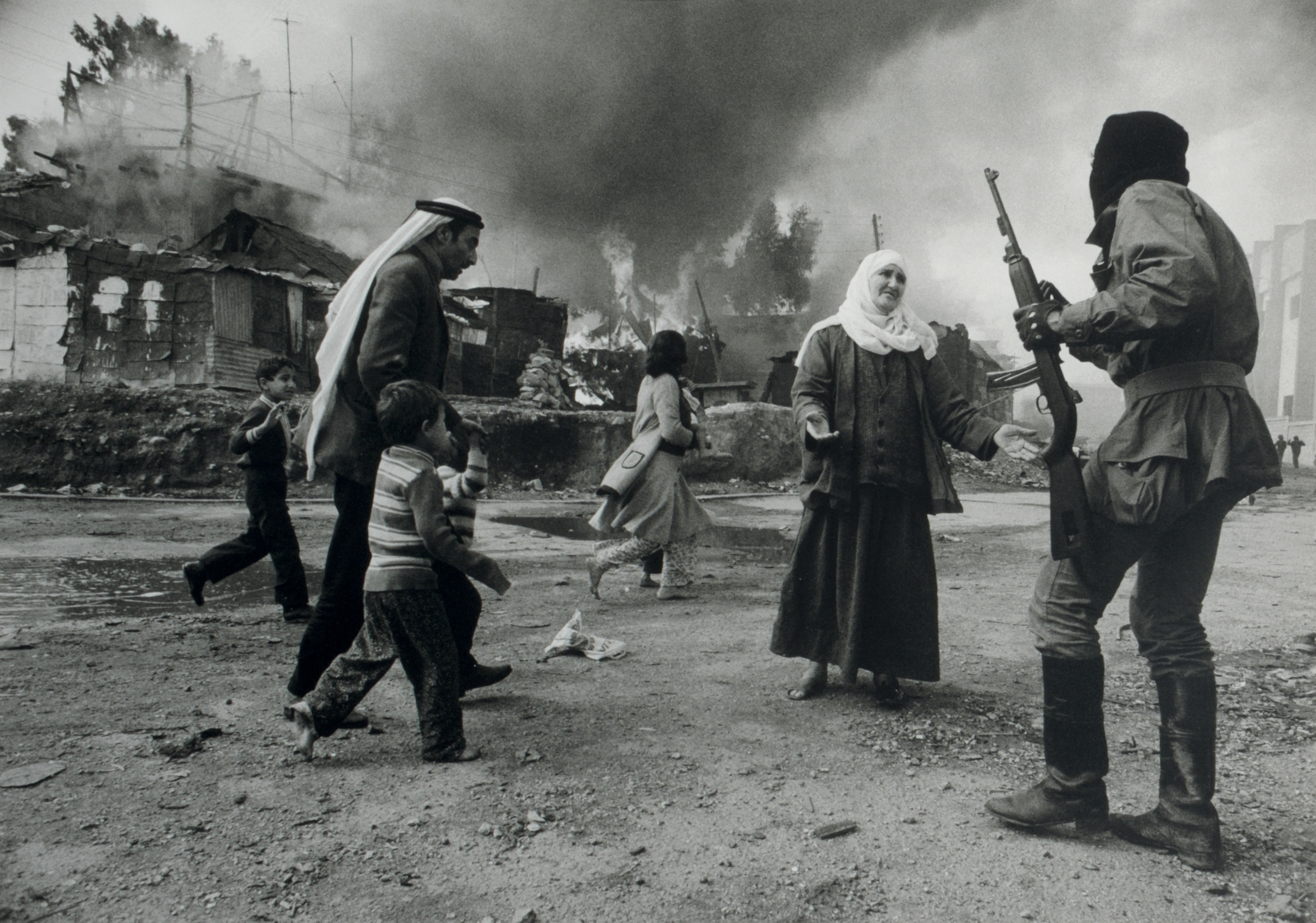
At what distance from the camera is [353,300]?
115 inches

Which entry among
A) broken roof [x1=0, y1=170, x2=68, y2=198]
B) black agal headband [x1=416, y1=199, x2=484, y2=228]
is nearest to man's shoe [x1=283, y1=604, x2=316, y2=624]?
black agal headband [x1=416, y1=199, x2=484, y2=228]

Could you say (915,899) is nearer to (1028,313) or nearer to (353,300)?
(1028,313)

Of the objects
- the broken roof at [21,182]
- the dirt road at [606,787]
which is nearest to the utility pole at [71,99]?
the broken roof at [21,182]

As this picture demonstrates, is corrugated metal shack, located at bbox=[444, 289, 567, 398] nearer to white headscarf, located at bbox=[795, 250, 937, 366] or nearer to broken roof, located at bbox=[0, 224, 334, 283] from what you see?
broken roof, located at bbox=[0, 224, 334, 283]

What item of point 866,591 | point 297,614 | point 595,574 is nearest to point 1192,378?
point 866,591

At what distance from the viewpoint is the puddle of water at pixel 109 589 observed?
453 cm

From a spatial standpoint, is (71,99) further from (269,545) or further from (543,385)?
(269,545)

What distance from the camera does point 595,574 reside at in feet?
17.2

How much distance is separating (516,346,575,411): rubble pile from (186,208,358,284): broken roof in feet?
18.7

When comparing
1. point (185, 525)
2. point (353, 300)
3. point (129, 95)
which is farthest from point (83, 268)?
point (129, 95)

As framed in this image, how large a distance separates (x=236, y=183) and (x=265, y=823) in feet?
129

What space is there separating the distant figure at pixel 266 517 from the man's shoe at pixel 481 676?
161 cm

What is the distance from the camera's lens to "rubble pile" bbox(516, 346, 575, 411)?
20266mm

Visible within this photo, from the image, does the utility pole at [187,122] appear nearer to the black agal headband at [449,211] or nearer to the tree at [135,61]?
the tree at [135,61]
